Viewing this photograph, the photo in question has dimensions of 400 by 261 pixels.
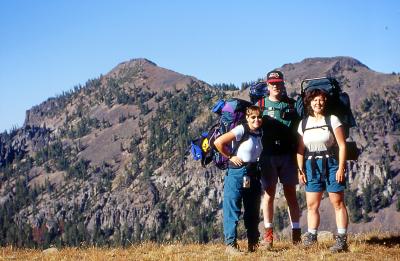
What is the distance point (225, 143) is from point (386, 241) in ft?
17.3

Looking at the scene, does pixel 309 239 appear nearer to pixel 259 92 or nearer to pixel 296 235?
pixel 296 235

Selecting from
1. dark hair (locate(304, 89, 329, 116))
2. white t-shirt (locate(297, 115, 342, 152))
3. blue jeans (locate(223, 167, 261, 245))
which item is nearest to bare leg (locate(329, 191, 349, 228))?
white t-shirt (locate(297, 115, 342, 152))

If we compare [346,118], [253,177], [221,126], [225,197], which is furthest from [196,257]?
[346,118]

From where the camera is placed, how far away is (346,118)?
9.46 meters

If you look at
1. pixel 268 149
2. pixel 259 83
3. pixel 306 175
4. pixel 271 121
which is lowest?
pixel 306 175

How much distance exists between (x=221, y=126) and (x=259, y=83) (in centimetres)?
200

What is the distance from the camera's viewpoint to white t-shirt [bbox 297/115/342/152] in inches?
359

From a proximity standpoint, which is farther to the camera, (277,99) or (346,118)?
(277,99)

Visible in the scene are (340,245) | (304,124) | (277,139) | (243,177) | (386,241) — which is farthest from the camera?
(386,241)

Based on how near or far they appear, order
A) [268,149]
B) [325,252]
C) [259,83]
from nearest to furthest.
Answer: [325,252]
[268,149]
[259,83]

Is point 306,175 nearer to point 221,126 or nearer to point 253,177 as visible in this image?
point 253,177

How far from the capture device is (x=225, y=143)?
360 inches

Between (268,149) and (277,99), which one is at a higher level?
(277,99)

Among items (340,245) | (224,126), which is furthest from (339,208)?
(224,126)
